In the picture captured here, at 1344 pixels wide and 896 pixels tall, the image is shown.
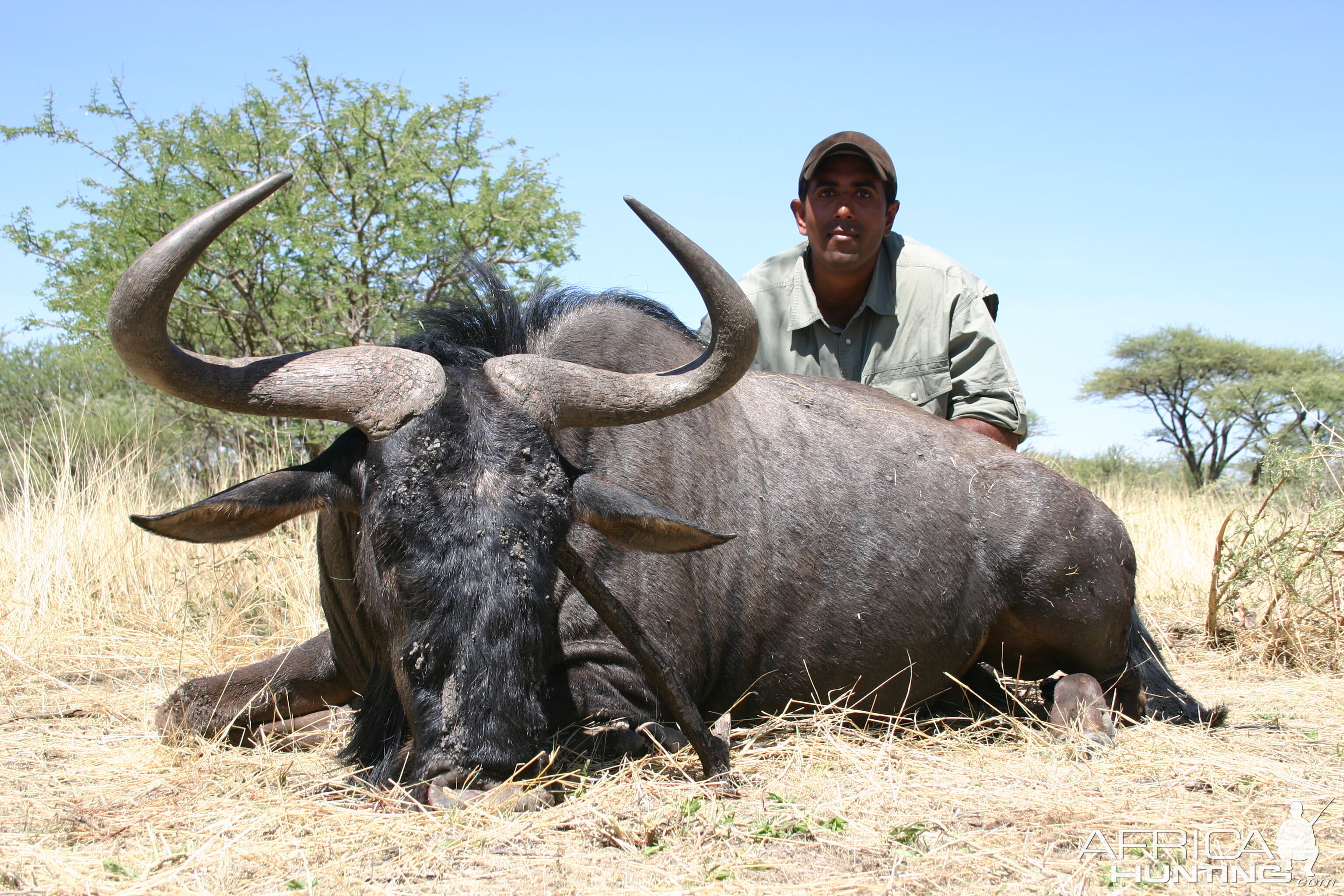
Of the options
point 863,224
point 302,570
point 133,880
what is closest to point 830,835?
point 133,880

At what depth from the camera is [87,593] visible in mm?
6152

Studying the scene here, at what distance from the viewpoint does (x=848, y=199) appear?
6148 mm

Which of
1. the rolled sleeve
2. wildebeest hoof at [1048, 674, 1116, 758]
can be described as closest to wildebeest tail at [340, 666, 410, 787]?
wildebeest hoof at [1048, 674, 1116, 758]

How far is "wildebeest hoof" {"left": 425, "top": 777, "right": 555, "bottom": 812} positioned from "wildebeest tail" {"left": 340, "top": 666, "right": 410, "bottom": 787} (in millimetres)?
401

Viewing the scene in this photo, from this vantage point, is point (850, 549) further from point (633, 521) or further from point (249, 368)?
point (249, 368)

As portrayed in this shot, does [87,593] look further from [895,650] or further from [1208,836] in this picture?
[1208,836]

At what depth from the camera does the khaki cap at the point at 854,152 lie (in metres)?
6.11

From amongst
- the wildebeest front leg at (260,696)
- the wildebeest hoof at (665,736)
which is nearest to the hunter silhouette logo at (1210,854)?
the wildebeest hoof at (665,736)

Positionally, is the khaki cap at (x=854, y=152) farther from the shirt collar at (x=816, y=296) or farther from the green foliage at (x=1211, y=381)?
the green foliage at (x=1211, y=381)

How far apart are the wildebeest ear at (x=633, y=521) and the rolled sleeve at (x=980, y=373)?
3013 millimetres

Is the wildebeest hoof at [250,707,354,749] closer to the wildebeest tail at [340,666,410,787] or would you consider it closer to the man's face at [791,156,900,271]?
the wildebeest tail at [340,666,410,787]

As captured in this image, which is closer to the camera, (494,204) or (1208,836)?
(1208,836)

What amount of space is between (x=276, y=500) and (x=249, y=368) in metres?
0.39

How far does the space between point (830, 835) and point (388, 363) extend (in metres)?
1.82
